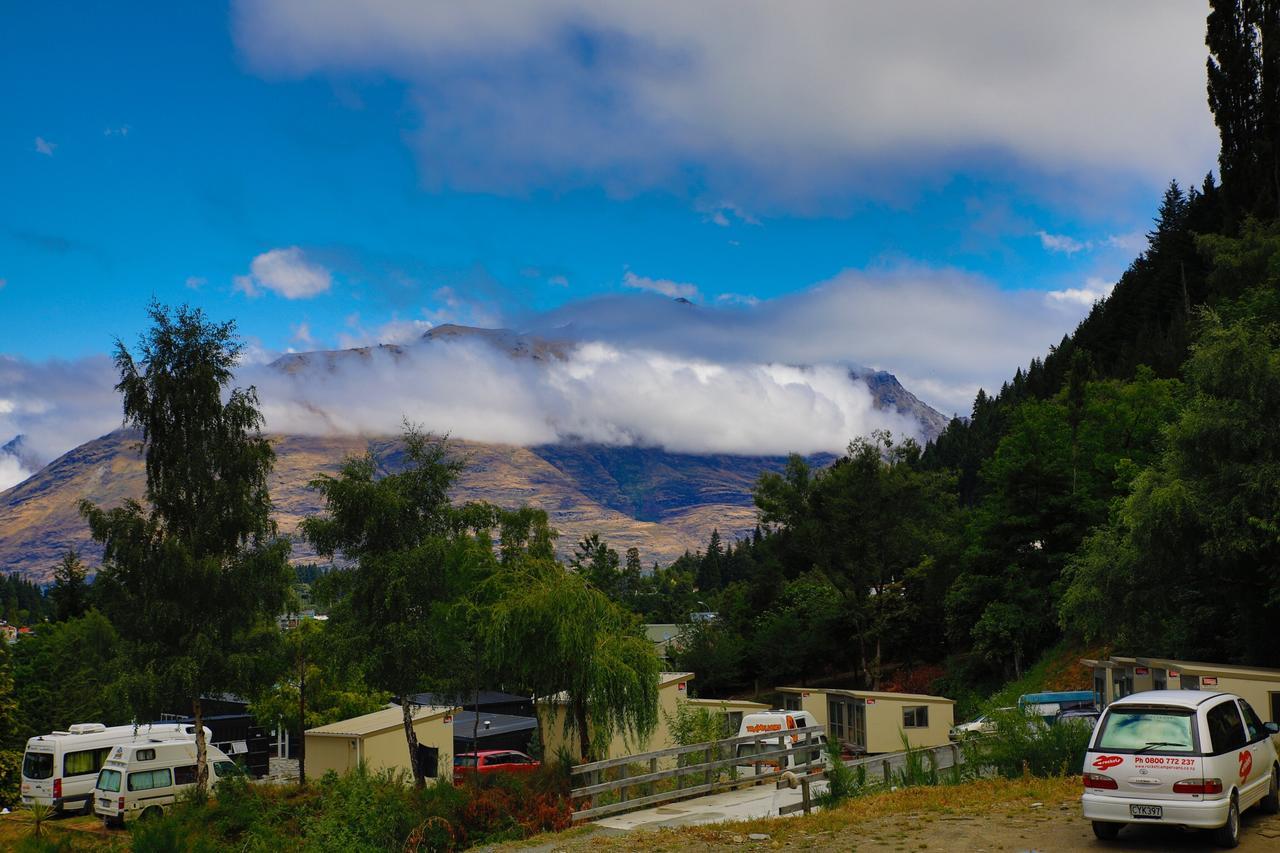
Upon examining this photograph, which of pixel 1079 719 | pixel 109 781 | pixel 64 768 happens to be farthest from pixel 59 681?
pixel 1079 719

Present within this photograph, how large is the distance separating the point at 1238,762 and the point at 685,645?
59539 mm

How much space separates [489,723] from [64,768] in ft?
48.2

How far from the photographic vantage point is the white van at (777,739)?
21750 millimetres

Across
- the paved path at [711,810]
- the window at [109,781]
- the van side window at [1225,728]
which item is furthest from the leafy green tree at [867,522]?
the van side window at [1225,728]

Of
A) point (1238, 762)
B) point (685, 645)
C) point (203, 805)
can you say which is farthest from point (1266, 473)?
point (685, 645)

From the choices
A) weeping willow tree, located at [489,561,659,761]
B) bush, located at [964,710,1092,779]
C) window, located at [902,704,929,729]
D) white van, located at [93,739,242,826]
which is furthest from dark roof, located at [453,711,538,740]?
bush, located at [964,710,1092,779]

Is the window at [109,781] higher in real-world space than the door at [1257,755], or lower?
lower

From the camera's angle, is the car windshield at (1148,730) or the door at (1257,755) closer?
the car windshield at (1148,730)

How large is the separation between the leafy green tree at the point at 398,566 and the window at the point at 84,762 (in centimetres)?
864

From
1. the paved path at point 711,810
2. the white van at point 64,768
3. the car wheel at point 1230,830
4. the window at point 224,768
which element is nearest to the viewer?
the car wheel at point 1230,830

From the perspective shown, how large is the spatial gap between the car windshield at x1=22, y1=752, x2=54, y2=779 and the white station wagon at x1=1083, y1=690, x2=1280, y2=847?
30018 millimetres

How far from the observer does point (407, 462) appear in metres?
30.2

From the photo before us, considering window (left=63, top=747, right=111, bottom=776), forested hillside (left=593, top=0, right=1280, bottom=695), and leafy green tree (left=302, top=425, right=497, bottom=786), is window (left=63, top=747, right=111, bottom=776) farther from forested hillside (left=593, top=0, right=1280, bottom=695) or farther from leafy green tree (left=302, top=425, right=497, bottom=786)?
forested hillside (left=593, top=0, right=1280, bottom=695)

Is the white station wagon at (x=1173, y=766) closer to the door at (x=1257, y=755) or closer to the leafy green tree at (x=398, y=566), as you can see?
the door at (x=1257, y=755)
